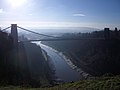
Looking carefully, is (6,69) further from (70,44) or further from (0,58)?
(70,44)

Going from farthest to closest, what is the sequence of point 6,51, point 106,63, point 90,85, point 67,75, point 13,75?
point 106,63 < point 67,75 < point 6,51 < point 13,75 < point 90,85

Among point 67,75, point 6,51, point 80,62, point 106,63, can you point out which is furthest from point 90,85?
point 80,62

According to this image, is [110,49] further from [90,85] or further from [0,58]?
[90,85]

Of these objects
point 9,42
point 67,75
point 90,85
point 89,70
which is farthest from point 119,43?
point 90,85

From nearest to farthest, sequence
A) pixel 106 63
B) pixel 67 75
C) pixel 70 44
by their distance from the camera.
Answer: pixel 67 75 < pixel 106 63 < pixel 70 44

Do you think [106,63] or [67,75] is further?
[106,63]

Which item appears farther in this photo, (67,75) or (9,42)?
(67,75)

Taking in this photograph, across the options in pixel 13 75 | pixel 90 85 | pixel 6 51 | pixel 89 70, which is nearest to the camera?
pixel 90 85

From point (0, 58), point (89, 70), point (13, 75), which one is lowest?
point (89, 70)

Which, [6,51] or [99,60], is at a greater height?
[6,51]
